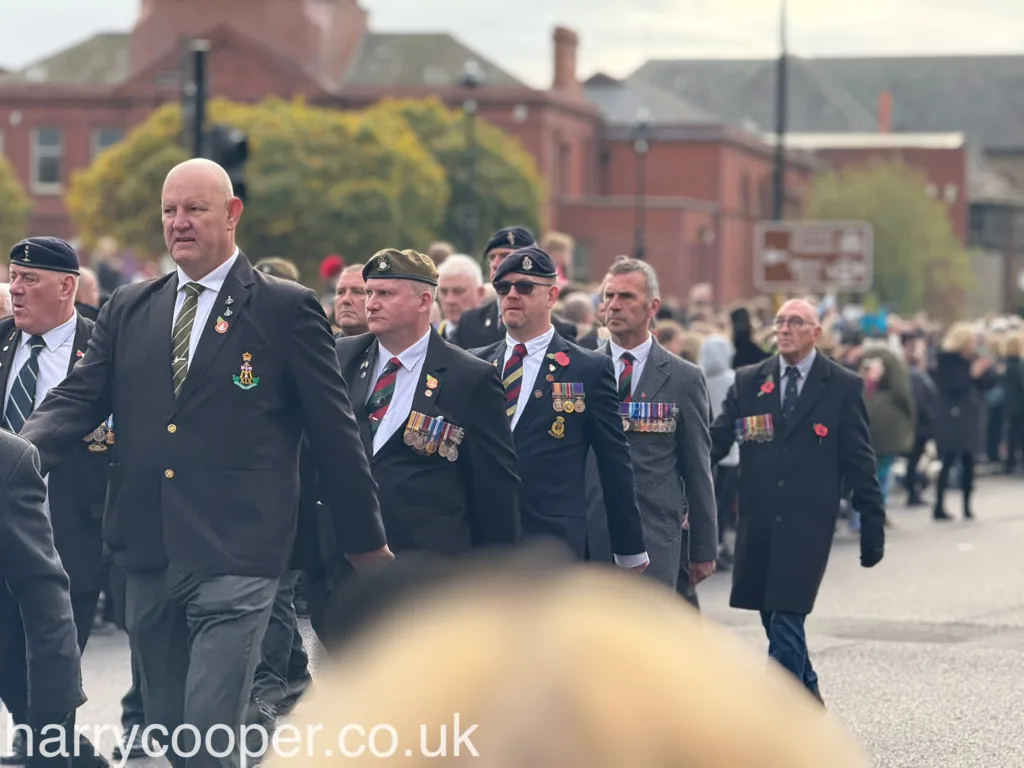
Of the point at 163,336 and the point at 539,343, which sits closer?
the point at 163,336

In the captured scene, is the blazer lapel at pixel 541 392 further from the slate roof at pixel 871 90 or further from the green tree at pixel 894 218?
the slate roof at pixel 871 90

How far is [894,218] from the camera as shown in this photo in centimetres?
9600

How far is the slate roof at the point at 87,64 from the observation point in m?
90.6

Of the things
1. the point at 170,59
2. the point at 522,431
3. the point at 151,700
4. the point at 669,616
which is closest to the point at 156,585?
the point at 151,700

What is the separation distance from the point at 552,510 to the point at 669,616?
5769mm

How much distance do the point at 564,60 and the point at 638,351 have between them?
8714 cm

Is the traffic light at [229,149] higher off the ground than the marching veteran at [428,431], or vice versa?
the traffic light at [229,149]

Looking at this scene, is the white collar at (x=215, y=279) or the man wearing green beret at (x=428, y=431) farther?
the man wearing green beret at (x=428, y=431)

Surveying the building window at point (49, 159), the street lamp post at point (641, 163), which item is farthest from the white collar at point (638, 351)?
the building window at point (49, 159)

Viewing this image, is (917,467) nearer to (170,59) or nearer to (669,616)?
(669,616)

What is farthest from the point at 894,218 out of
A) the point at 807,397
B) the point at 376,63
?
the point at 807,397

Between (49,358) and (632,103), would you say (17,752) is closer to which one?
(49,358)

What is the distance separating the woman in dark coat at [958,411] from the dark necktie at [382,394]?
1454 centimetres

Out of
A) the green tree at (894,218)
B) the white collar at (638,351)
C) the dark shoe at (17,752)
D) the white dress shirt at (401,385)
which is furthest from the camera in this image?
the green tree at (894,218)
